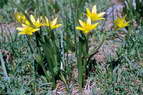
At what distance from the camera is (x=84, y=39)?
196 cm

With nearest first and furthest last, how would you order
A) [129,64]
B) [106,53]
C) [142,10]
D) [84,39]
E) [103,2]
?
[84,39] → [129,64] → [106,53] → [142,10] → [103,2]

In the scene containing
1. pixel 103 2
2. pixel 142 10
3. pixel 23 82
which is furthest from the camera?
pixel 103 2

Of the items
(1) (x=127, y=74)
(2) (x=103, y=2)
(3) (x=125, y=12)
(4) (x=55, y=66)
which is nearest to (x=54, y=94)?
(4) (x=55, y=66)

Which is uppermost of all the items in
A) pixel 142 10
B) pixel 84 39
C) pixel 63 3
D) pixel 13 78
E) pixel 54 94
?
pixel 63 3

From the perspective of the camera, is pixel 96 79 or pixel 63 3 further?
pixel 63 3

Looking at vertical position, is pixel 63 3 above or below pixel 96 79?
above

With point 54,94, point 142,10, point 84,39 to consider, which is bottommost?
point 54,94

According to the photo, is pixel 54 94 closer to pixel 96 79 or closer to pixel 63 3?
pixel 96 79

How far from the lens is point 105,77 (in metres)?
2.19

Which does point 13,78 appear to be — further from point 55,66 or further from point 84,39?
point 84,39

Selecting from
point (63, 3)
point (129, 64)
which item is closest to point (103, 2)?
point (63, 3)

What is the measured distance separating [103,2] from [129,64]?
156 centimetres

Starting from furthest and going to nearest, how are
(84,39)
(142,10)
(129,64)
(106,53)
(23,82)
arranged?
1. (142,10)
2. (106,53)
3. (129,64)
4. (23,82)
5. (84,39)

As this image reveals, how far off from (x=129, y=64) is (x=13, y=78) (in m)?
0.97
